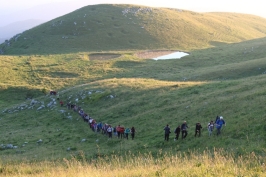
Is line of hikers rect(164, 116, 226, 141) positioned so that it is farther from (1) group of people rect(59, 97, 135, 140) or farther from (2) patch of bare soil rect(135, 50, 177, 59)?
(2) patch of bare soil rect(135, 50, 177, 59)

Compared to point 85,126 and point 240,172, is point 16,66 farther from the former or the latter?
point 240,172

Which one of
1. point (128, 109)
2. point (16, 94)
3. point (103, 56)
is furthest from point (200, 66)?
point (16, 94)

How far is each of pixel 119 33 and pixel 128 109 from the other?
9175cm

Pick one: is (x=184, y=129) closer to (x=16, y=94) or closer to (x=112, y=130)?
(x=112, y=130)

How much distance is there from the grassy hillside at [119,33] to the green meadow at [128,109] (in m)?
1.21

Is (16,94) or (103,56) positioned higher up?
(103,56)

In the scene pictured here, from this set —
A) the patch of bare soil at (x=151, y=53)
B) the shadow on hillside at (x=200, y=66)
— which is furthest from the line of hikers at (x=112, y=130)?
the patch of bare soil at (x=151, y=53)

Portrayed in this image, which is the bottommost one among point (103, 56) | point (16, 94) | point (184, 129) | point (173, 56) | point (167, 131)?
point (16, 94)

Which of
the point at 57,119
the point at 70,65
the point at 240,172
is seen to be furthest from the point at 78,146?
the point at 70,65

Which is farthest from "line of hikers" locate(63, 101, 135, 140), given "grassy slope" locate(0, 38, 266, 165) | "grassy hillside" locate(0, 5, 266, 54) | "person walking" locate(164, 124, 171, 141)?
"grassy hillside" locate(0, 5, 266, 54)

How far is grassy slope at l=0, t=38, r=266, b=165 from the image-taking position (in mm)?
21281

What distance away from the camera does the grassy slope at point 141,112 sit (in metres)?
21.3

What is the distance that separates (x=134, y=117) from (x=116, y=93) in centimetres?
1253

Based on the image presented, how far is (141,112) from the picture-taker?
113ft
